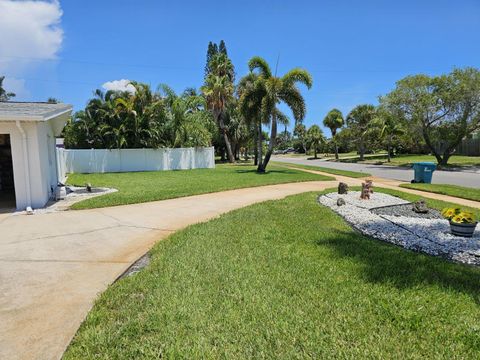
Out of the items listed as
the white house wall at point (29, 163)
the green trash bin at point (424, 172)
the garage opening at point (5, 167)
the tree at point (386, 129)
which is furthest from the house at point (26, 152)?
the tree at point (386, 129)

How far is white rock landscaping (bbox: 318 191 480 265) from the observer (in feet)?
16.9

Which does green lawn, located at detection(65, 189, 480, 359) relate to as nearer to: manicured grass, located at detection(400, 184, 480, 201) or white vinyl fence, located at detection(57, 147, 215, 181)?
manicured grass, located at detection(400, 184, 480, 201)

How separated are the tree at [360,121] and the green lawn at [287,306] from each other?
113ft

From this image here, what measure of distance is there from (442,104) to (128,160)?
77.2ft

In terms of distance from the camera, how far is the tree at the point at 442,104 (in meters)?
25.4

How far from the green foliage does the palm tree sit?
6.69 metres

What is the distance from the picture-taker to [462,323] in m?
3.01

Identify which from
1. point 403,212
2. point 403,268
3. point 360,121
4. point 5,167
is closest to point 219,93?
point 360,121

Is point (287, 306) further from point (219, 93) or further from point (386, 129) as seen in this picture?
point (386, 129)

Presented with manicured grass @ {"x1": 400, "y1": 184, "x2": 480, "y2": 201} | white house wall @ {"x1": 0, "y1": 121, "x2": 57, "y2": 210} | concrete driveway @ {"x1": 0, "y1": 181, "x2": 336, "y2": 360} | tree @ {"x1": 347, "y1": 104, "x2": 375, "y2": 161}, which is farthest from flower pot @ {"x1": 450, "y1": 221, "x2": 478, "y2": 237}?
tree @ {"x1": 347, "y1": 104, "x2": 375, "y2": 161}

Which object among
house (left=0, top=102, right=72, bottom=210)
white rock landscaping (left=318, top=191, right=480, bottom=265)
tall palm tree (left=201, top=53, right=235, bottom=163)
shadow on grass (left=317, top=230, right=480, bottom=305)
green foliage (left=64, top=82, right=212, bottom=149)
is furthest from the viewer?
tall palm tree (left=201, top=53, right=235, bottom=163)

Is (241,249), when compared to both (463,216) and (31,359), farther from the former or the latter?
(463,216)

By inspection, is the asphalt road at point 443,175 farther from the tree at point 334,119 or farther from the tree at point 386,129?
the tree at point 334,119

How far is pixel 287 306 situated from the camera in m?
3.31
